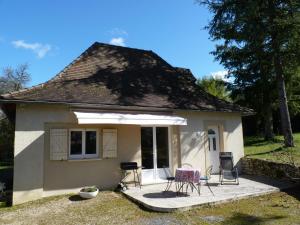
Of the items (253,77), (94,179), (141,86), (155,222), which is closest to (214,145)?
(141,86)

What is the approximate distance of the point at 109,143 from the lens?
1481cm

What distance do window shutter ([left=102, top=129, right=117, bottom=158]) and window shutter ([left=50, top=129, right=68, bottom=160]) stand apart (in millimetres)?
2018

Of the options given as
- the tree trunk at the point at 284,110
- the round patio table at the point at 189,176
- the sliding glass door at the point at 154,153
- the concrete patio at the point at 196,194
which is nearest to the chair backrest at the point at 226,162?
the concrete patio at the point at 196,194

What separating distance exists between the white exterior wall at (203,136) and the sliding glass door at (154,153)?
3.44 feet

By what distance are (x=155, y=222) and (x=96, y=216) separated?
2410 mm

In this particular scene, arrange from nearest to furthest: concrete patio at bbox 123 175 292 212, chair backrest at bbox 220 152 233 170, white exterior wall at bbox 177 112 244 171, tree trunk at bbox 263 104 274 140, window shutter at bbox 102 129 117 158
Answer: concrete patio at bbox 123 175 292 212 < window shutter at bbox 102 129 117 158 < chair backrest at bbox 220 152 233 170 < white exterior wall at bbox 177 112 244 171 < tree trunk at bbox 263 104 274 140

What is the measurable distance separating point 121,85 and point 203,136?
6.26 metres

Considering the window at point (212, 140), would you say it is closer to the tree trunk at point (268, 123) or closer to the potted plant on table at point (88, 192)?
the potted plant on table at point (88, 192)

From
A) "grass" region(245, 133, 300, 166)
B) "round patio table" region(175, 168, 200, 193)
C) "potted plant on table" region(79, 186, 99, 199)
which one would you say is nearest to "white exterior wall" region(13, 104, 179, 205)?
"potted plant on table" region(79, 186, 99, 199)

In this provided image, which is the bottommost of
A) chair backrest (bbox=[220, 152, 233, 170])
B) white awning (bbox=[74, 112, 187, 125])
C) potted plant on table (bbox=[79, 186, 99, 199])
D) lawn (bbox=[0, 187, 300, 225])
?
lawn (bbox=[0, 187, 300, 225])

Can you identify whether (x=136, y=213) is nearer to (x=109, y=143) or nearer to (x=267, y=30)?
(x=109, y=143)

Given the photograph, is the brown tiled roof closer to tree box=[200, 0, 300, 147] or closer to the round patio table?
the round patio table

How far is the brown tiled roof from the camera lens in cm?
1445

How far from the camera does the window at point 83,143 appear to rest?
14.4 m
